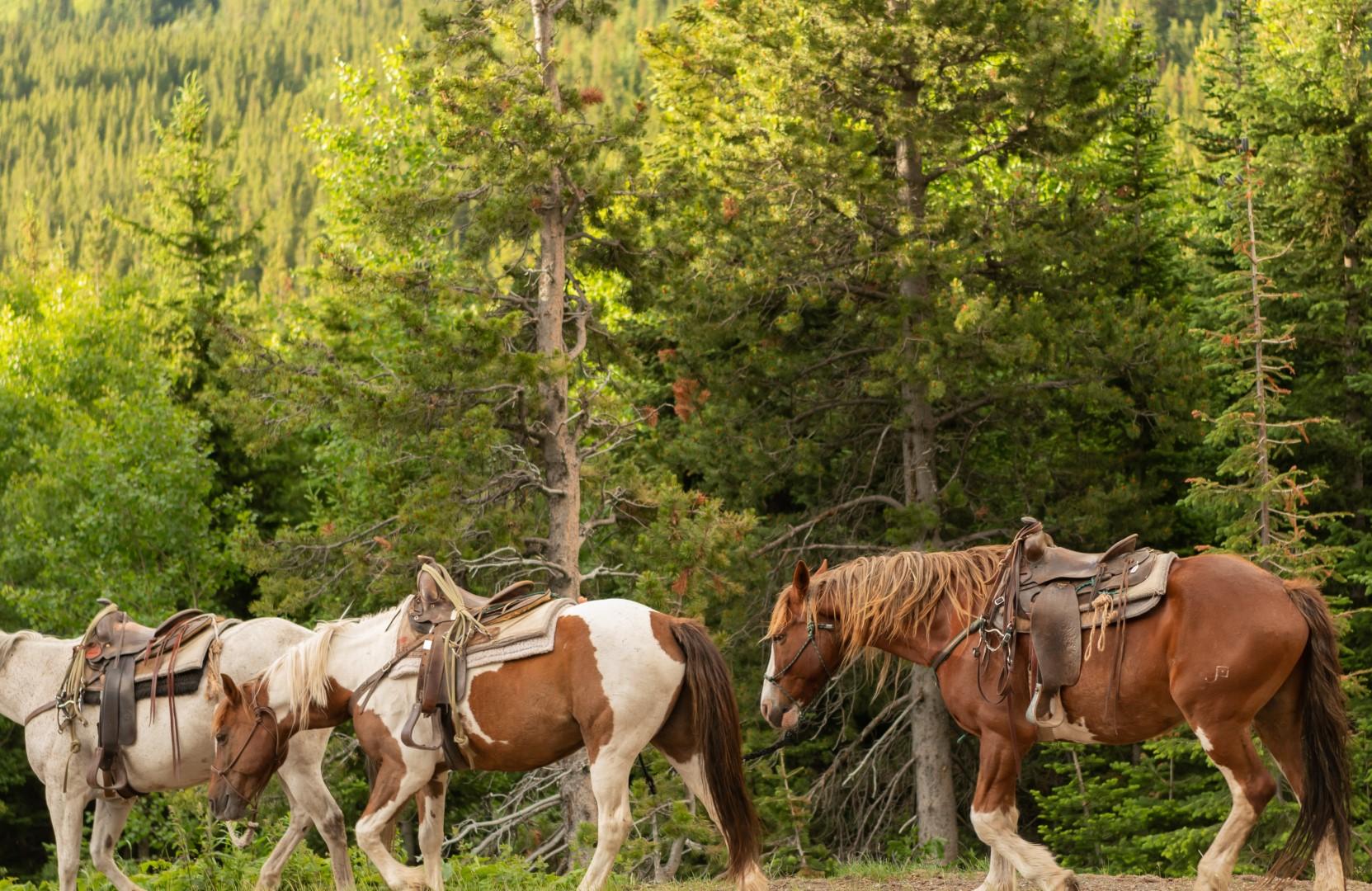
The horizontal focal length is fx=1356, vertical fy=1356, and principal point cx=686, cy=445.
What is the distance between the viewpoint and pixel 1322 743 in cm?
680

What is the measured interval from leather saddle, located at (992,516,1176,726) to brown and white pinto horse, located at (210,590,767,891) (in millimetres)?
1638

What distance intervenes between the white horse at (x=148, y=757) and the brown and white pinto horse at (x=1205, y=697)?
3.76 meters

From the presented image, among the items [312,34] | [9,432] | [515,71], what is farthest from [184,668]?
[312,34]

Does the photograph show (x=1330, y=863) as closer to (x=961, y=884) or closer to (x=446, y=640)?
(x=961, y=884)

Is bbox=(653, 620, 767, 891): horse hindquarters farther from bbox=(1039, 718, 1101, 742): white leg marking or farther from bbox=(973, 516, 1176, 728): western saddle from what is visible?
bbox=(1039, 718, 1101, 742): white leg marking

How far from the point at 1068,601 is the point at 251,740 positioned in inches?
184

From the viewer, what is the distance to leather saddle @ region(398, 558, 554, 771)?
A: 24.4ft

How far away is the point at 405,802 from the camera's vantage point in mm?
7594

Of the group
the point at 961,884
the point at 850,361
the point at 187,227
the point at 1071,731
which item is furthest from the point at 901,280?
the point at 187,227

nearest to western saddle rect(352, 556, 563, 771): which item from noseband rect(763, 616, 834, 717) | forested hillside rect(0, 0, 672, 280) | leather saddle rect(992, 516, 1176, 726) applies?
noseband rect(763, 616, 834, 717)

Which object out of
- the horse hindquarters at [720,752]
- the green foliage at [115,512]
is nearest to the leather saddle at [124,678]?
the horse hindquarters at [720,752]

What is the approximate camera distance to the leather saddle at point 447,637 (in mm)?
7441

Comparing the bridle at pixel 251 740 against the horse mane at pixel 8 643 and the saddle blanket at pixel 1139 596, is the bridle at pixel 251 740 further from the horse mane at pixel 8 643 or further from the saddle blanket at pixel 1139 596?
the saddle blanket at pixel 1139 596

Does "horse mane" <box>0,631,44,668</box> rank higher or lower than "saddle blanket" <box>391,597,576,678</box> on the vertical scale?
lower
